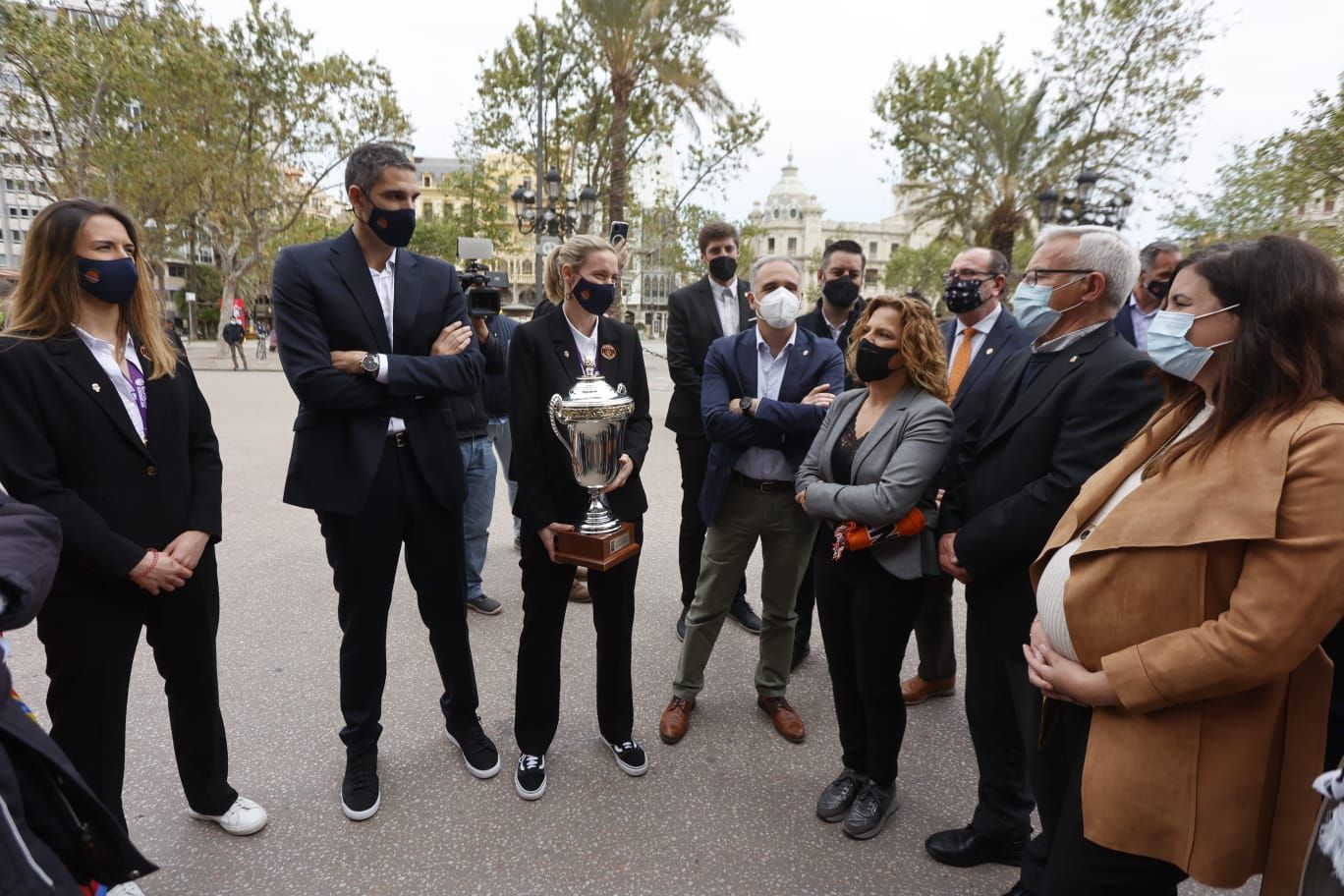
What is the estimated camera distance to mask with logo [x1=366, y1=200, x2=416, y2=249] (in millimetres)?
2439

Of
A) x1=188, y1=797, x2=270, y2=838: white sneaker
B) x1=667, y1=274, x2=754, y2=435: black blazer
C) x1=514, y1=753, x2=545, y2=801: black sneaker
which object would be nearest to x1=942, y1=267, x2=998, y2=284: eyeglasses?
x1=667, y1=274, x2=754, y2=435: black blazer

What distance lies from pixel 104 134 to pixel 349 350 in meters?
21.2

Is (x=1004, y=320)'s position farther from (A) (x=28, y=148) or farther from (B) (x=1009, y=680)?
(A) (x=28, y=148)

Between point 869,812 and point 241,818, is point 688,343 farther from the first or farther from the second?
point 241,818

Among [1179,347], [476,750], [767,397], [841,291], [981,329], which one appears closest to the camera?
[1179,347]

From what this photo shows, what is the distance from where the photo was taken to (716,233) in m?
4.38

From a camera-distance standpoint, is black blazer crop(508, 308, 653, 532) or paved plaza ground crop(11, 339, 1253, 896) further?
black blazer crop(508, 308, 653, 532)

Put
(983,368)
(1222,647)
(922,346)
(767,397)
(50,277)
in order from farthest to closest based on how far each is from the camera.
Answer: (767,397)
(983,368)
(922,346)
(50,277)
(1222,647)

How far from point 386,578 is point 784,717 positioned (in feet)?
6.09

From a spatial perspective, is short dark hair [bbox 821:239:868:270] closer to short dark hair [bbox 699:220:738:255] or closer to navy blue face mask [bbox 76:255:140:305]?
short dark hair [bbox 699:220:738:255]

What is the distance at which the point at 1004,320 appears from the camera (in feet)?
10.4

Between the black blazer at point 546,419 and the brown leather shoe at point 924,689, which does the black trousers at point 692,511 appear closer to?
the brown leather shoe at point 924,689

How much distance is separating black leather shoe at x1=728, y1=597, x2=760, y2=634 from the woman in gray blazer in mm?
1483

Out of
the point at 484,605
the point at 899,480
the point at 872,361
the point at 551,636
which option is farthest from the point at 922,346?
the point at 484,605
